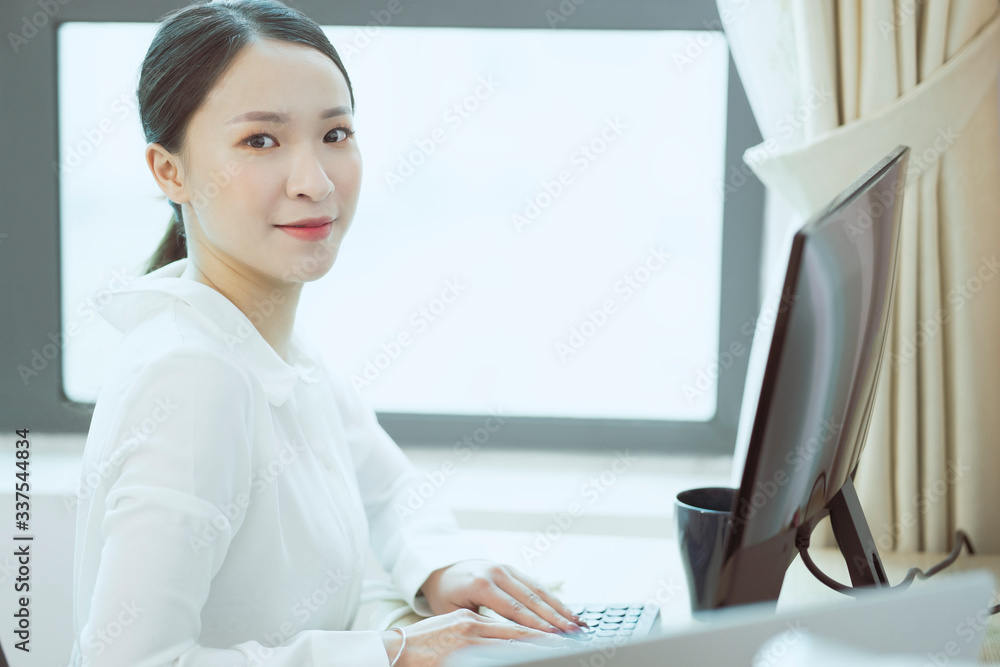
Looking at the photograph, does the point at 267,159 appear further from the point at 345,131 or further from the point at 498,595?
the point at 498,595

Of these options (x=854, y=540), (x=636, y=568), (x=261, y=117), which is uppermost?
(x=261, y=117)

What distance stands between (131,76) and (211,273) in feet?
2.75

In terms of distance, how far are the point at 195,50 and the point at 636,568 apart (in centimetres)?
91

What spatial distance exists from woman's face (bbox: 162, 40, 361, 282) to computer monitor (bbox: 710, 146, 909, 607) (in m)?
0.54

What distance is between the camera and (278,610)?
92 cm

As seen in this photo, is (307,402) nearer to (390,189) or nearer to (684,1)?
(390,189)

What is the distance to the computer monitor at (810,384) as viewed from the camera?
559mm

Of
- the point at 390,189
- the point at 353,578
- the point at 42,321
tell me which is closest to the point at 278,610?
the point at 353,578

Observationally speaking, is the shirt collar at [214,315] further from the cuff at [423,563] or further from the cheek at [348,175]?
the cuff at [423,563]

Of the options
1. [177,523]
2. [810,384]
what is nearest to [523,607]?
[177,523]

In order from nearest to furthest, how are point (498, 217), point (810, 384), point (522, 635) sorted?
point (810, 384) < point (522, 635) < point (498, 217)

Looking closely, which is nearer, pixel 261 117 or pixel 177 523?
pixel 177 523

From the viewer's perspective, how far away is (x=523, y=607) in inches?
38.6

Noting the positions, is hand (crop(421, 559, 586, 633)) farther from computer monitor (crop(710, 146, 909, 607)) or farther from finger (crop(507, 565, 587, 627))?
computer monitor (crop(710, 146, 909, 607))
